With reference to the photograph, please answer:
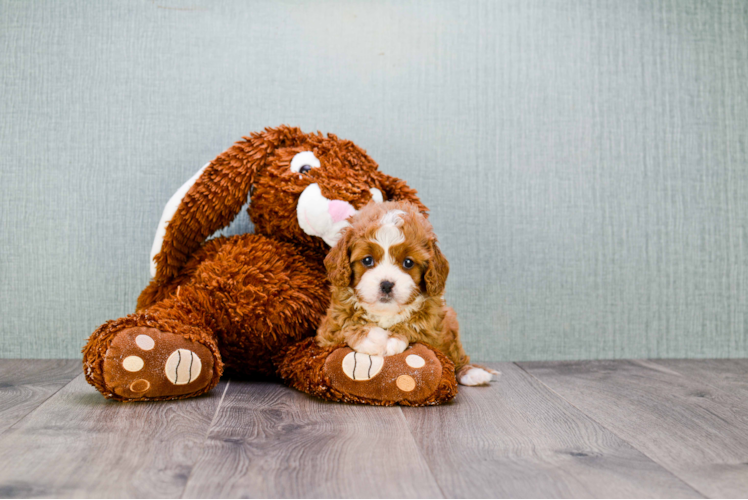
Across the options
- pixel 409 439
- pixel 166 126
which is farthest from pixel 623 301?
pixel 166 126

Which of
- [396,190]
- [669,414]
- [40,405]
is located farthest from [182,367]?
[669,414]

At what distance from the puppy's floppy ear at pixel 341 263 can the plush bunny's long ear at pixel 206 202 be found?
0.32 meters

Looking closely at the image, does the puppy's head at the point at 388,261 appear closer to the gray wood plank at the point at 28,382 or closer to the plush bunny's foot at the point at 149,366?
the plush bunny's foot at the point at 149,366

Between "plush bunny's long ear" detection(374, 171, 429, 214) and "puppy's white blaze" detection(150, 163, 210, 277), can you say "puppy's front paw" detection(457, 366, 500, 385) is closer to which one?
"plush bunny's long ear" detection(374, 171, 429, 214)

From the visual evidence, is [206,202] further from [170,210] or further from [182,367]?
[182,367]

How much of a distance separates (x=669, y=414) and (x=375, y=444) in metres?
0.62

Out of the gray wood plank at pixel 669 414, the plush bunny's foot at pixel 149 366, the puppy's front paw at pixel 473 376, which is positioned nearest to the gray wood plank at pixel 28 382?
the plush bunny's foot at pixel 149 366

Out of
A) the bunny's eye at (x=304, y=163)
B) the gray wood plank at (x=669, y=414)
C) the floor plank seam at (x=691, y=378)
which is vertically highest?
the bunny's eye at (x=304, y=163)

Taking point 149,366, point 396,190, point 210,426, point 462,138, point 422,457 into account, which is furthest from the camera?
point 462,138

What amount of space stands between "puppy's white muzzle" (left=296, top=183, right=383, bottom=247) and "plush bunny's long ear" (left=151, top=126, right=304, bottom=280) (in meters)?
0.15

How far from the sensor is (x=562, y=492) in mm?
759

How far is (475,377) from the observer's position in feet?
4.57

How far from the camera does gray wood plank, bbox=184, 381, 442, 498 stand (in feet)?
2.48

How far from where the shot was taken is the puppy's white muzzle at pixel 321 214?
1.33 m
